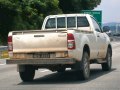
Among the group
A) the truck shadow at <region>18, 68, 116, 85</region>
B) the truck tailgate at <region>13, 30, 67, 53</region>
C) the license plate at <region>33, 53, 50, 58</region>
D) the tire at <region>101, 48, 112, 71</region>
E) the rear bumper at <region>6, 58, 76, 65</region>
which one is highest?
the truck tailgate at <region>13, 30, 67, 53</region>

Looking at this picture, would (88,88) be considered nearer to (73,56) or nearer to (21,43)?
(73,56)

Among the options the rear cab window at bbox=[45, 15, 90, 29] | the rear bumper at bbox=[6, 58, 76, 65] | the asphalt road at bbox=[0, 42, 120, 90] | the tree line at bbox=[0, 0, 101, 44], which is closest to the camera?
the asphalt road at bbox=[0, 42, 120, 90]

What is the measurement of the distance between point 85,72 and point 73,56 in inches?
48.2

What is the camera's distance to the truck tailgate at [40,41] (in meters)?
16.0

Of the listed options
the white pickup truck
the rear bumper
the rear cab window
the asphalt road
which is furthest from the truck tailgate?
the rear cab window

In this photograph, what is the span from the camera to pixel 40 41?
1622cm

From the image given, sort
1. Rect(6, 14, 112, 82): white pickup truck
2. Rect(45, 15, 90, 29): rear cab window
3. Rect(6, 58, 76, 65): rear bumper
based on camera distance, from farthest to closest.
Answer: Rect(45, 15, 90, 29): rear cab window, Rect(6, 14, 112, 82): white pickup truck, Rect(6, 58, 76, 65): rear bumper

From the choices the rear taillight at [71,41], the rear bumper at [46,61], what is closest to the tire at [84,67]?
the rear bumper at [46,61]

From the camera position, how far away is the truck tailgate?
16.0 metres

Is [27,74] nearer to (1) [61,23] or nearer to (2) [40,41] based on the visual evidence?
(2) [40,41]

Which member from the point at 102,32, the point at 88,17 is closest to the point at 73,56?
the point at 88,17

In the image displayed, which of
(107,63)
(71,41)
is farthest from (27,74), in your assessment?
(107,63)

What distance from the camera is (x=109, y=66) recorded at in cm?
2077

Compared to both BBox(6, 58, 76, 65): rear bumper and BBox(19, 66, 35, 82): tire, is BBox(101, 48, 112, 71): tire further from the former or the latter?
BBox(6, 58, 76, 65): rear bumper
